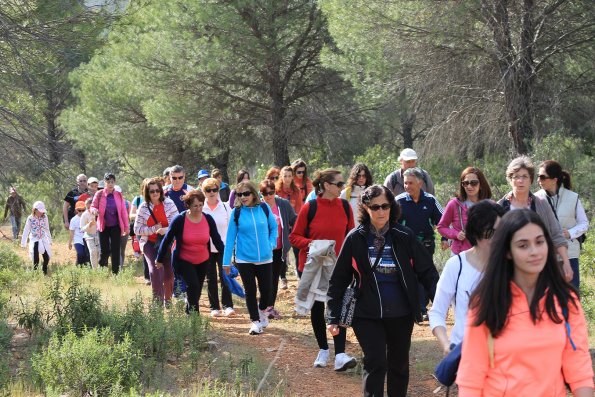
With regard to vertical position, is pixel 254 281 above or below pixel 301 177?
below

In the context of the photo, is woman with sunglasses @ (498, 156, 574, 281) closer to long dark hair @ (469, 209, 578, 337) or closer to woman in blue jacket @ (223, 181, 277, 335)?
woman in blue jacket @ (223, 181, 277, 335)

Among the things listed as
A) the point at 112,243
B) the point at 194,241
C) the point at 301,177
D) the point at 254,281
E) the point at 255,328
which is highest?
the point at 301,177

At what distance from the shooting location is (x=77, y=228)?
16438 mm

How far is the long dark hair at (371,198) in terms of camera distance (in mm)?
6109

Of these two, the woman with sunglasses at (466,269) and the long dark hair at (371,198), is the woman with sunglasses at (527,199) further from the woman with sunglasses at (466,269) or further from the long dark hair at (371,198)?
the woman with sunglasses at (466,269)

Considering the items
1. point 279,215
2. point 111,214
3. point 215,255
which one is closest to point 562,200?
point 279,215

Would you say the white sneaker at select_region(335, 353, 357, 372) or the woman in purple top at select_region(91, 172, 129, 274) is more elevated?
the woman in purple top at select_region(91, 172, 129, 274)

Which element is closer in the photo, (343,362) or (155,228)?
(343,362)

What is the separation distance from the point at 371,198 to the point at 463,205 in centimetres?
285

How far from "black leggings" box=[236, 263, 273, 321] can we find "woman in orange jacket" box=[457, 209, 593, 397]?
6371 millimetres

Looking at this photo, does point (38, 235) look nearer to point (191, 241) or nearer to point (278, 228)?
point (278, 228)

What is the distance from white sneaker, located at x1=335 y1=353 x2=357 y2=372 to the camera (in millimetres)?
8312

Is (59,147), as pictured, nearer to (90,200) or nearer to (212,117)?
(90,200)

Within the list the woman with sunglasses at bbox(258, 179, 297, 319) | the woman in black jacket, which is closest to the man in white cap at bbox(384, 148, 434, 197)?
the woman with sunglasses at bbox(258, 179, 297, 319)
